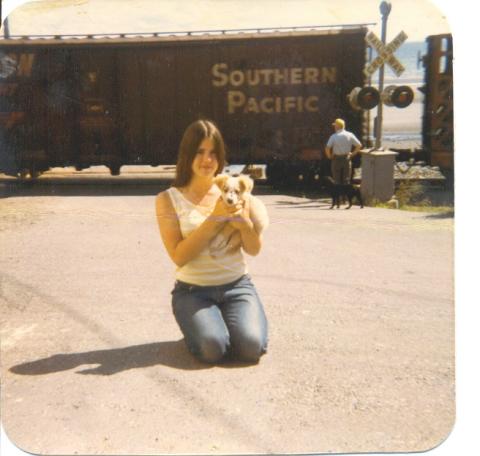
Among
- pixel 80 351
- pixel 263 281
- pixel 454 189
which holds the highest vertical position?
pixel 454 189

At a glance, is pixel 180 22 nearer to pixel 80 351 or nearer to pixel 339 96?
pixel 339 96

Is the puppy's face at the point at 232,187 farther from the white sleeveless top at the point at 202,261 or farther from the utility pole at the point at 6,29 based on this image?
the utility pole at the point at 6,29

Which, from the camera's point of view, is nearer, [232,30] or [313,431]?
[313,431]

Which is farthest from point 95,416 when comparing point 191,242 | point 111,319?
point 191,242

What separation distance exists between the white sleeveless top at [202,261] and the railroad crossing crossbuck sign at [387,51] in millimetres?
925

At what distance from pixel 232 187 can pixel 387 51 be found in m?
0.85

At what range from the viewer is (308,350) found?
8.92 ft

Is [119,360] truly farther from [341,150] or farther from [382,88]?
[382,88]

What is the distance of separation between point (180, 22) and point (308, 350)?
1514 millimetres

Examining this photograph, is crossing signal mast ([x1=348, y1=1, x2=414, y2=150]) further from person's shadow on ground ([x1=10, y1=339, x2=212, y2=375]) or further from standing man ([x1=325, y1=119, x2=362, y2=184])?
person's shadow on ground ([x1=10, y1=339, x2=212, y2=375])

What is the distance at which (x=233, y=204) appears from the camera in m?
2.43

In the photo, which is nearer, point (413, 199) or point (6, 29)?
point (6, 29)

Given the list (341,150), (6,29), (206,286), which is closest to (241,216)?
(206,286)

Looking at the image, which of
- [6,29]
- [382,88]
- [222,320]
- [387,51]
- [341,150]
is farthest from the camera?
[341,150]
